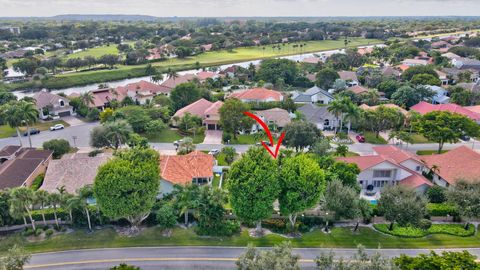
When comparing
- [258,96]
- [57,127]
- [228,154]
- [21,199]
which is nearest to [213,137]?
[228,154]

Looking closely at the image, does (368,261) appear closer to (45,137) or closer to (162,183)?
(162,183)

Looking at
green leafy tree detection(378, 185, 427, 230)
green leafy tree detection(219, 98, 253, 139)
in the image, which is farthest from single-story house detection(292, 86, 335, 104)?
green leafy tree detection(378, 185, 427, 230)

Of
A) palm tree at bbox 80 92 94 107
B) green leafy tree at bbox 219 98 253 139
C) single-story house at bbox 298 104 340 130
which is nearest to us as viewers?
green leafy tree at bbox 219 98 253 139

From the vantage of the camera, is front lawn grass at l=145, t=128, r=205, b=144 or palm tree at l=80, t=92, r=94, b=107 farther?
palm tree at l=80, t=92, r=94, b=107

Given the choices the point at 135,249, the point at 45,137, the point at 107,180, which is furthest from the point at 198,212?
the point at 45,137

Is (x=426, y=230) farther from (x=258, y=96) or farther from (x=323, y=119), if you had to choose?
(x=258, y=96)

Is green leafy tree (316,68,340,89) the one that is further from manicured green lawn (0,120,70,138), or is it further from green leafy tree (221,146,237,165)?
manicured green lawn (0,120,70,138)
